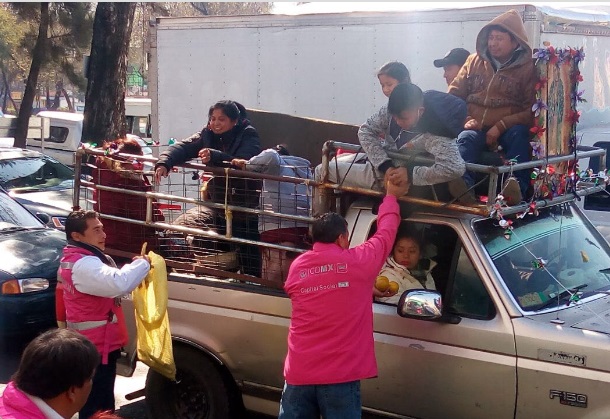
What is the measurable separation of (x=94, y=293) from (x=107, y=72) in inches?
394

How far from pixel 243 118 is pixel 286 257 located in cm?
143

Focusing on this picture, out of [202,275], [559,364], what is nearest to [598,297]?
[559,364]

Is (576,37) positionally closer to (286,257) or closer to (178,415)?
(286,257)

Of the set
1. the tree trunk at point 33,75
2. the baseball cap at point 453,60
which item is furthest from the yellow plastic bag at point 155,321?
the tree trunk at point 33,75

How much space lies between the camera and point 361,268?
3.96 m

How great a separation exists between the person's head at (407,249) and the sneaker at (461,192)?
1.28ft

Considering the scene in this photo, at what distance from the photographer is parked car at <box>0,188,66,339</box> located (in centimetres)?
683

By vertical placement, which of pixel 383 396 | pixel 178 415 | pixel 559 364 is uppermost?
pixel 559 364

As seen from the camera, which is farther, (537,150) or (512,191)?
(537,150)

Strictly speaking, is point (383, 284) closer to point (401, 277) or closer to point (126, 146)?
point (401, 277)

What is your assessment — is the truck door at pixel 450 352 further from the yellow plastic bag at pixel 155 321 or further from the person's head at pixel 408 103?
the yellow plastic bag at pixel 155 321

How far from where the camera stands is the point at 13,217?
27.0 feet

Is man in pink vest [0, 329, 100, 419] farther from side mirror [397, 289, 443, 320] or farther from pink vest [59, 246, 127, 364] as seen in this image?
pink vest [59, 246, 127, 364]

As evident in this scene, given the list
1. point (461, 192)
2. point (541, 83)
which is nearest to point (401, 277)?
point (461, 192)
